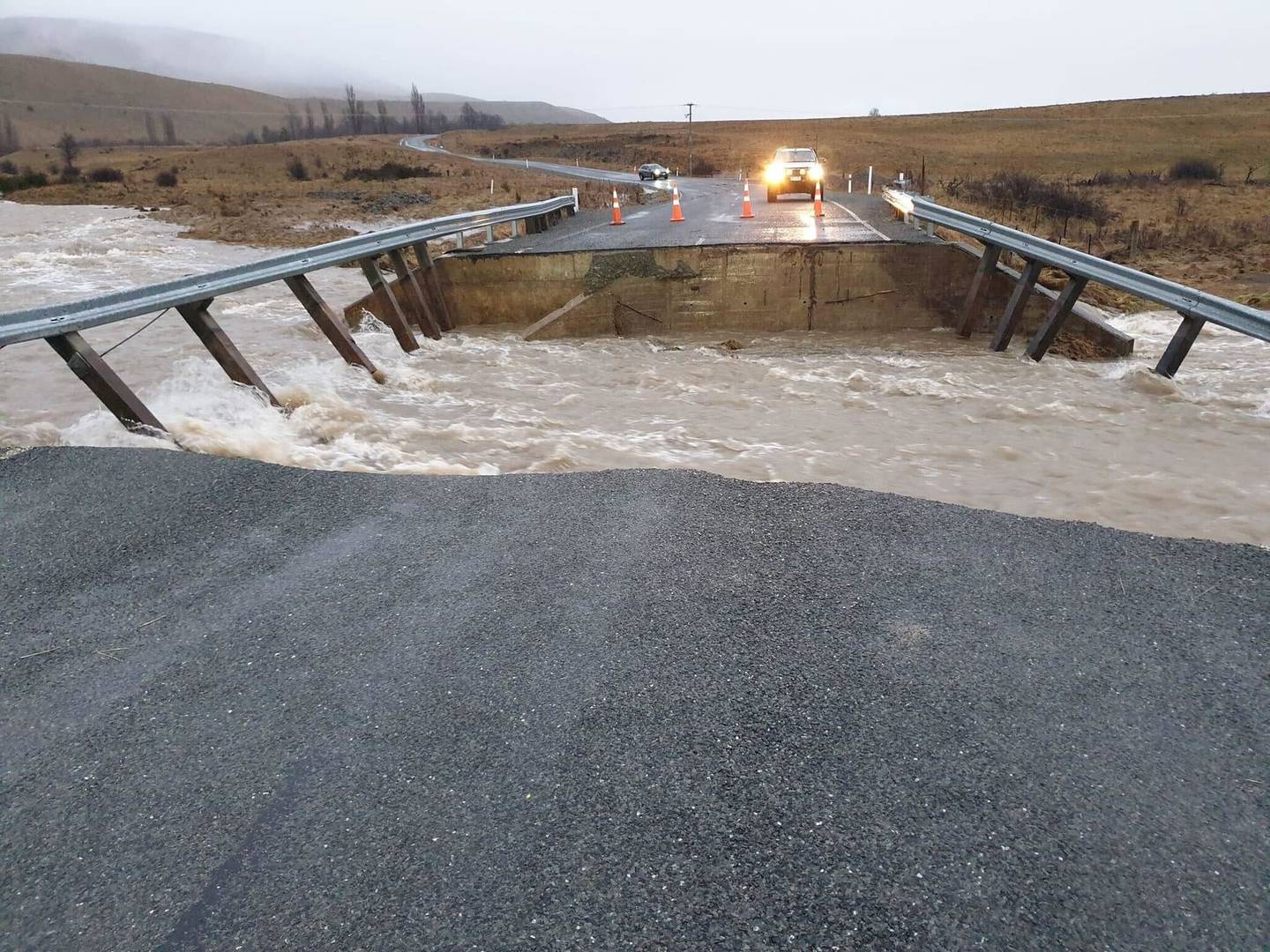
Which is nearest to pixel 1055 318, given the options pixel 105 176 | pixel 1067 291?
pixel 1067 291

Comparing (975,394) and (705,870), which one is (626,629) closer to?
(705,870)

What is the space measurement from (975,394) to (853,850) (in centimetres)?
805

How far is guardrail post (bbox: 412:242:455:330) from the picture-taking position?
1334 cm

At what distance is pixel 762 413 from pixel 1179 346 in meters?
4.55

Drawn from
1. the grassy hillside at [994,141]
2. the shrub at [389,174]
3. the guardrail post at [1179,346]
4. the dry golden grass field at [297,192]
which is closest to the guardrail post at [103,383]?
the guardrail post at [1179,346]

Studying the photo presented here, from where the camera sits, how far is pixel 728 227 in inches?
725

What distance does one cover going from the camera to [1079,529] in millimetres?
4520

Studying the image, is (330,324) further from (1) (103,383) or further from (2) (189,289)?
(1) (103,383)

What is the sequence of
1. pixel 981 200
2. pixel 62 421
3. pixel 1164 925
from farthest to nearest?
pixel 981 200
pixel 62 421
pixel 1164 925

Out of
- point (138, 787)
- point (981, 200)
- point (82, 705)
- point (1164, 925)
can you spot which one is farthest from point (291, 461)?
point (981, 200)

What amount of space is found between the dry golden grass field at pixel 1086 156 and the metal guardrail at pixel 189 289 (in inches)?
551

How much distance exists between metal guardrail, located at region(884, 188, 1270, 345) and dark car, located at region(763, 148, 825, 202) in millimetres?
16646

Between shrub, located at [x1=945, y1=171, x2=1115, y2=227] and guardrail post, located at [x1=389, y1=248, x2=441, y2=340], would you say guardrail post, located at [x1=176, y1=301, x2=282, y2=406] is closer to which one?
guardrail post, located at [x1=389, y1=248, x2=441, y2=340]

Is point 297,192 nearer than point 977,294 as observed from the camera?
No
